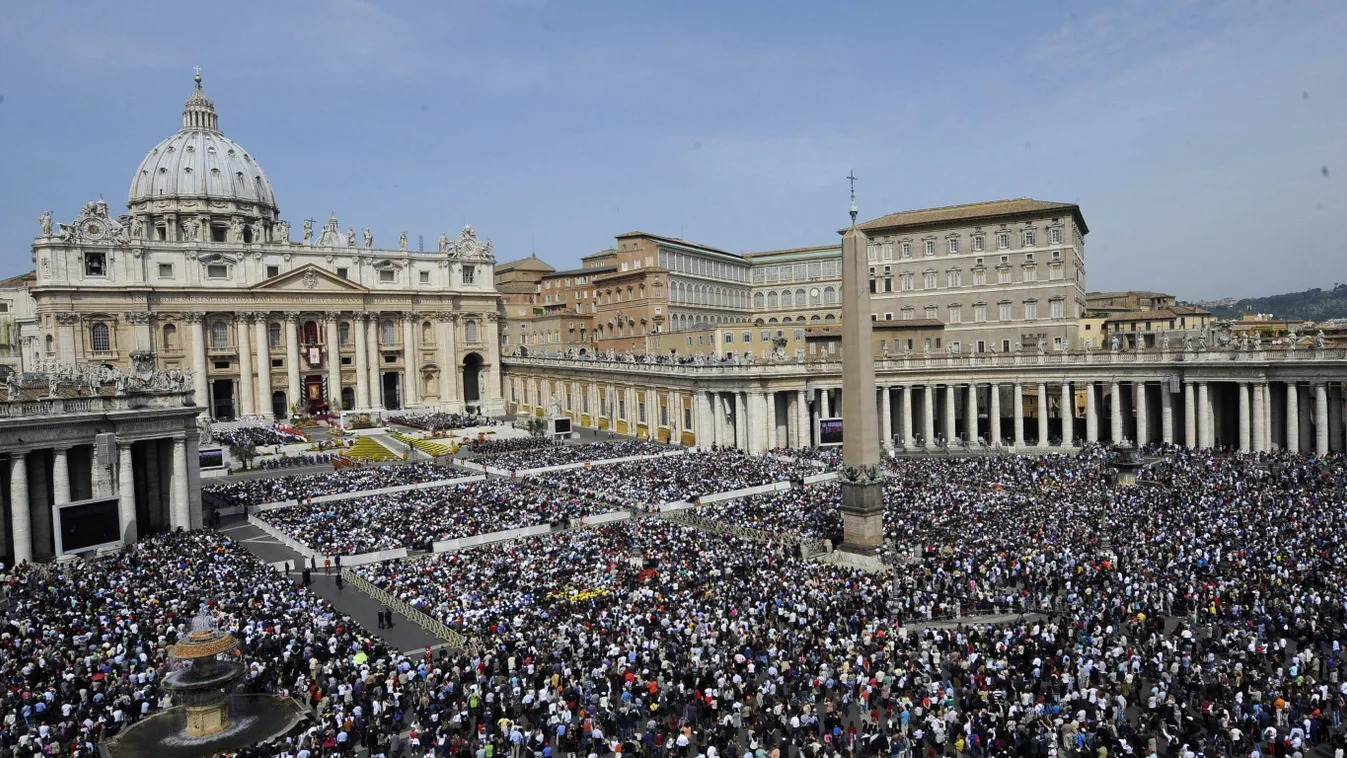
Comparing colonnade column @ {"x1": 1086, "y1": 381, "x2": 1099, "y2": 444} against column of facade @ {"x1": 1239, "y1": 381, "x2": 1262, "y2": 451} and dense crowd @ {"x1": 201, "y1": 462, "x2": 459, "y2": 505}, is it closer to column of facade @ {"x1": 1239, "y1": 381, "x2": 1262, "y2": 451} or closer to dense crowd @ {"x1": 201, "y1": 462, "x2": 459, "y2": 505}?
column of facade @ {"x1": 1239, "y1": 381, "x2": 1262, "y2": 451}

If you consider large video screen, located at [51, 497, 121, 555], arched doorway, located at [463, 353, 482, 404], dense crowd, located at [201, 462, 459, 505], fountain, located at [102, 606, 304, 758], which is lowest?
fountain, located at [102, 606, 304, 758]

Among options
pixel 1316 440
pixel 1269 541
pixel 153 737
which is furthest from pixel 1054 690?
pixel 1316 440

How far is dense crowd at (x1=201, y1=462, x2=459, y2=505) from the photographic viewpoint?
45.1 m

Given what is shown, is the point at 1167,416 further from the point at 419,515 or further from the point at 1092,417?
the point at 419,515

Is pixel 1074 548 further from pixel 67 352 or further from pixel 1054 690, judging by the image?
pixel 67 352

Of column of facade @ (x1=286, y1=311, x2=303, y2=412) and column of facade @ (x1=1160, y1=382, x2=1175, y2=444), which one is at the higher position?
column of facade @ (x1=286, y1=311, x2=303, y2=412)

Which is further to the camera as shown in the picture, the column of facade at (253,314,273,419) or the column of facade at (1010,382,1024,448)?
the column of facade at (253,314,273,419)

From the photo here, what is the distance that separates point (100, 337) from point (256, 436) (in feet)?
77.5

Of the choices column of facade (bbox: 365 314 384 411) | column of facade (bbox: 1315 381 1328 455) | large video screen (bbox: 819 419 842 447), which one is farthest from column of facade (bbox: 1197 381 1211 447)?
column of facade (bbox: 365 314 384 411)

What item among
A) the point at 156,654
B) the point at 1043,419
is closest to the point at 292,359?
the point at 1043,419

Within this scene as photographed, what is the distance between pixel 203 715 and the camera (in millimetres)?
19297

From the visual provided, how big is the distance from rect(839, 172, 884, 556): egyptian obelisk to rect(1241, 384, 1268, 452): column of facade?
30.8m

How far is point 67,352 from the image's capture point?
259ft

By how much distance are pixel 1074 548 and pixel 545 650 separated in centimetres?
1661
